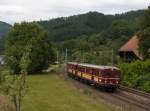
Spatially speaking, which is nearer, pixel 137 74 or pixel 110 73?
pixel 110 73

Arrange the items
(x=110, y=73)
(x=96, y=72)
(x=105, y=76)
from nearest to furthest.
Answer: (x=105, y=76) < (x=110, y=73) < (x=96, y=72)

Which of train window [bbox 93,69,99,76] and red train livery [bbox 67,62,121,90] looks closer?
red train livery [bbox 67,62,121,90]

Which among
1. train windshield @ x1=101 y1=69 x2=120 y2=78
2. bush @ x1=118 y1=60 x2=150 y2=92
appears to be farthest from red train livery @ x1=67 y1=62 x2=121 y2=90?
bush @ x1=118 y1=60 x2=150 y2=92

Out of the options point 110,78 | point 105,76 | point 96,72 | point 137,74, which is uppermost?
point 96,72

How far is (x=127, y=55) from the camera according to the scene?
279 feet

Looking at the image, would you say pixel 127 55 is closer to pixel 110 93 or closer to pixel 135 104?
pixel 110 93

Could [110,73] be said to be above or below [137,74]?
above

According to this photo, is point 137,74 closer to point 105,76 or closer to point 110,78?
point 110,78

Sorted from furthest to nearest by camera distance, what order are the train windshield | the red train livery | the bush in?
the bush < the red train livery < the train windshield

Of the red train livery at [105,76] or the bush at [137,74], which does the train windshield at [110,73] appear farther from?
the bush at [137,74]

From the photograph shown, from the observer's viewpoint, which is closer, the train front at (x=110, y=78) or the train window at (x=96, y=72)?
the train front at (x=110, y=78)

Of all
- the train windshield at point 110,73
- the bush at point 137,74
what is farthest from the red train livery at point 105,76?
the bush at point 137,74

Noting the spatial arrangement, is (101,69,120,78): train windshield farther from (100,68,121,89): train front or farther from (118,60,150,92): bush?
(118,60,150,92): bush

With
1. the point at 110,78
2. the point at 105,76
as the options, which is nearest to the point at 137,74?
the point at 110,78
